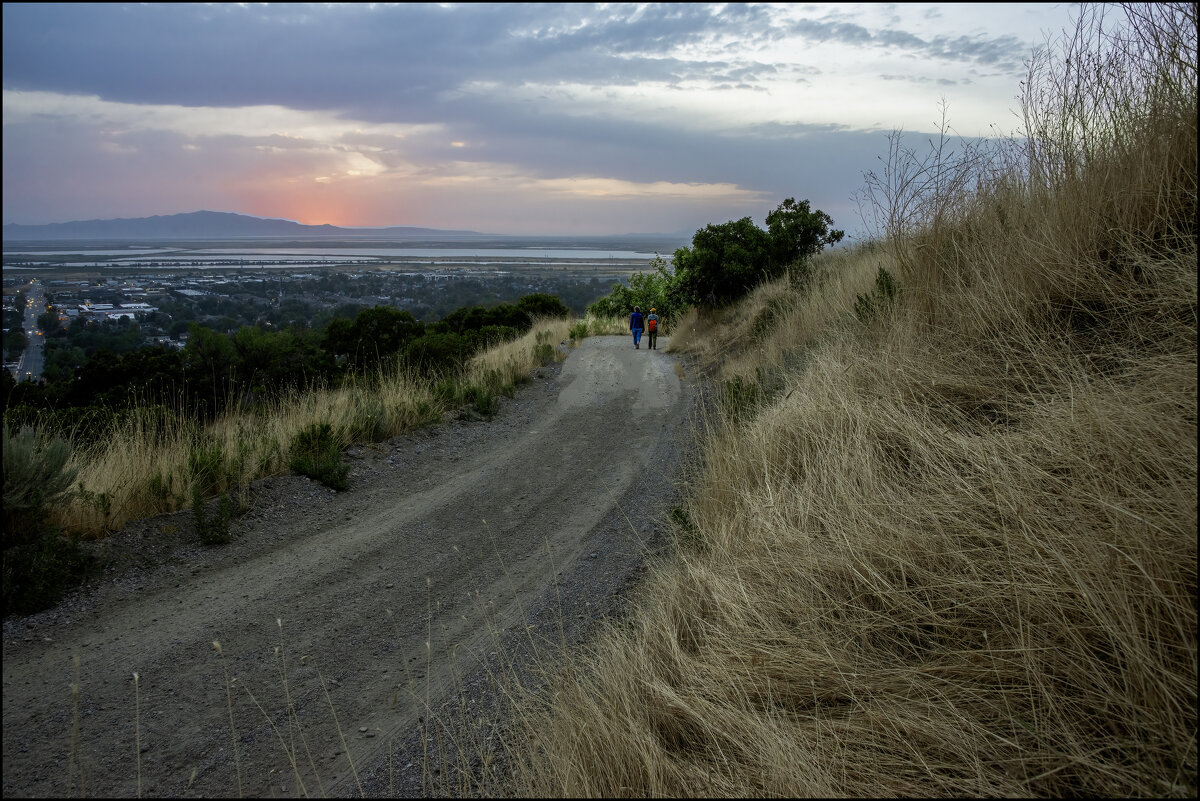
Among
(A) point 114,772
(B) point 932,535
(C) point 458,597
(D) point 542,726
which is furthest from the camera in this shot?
(C) point 458,597

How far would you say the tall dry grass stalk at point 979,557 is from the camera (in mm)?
2088

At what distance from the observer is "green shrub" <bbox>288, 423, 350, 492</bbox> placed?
21.1 feet

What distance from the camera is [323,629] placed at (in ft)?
12.5

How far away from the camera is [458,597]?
439 centimetres

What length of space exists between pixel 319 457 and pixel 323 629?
10.7 feet

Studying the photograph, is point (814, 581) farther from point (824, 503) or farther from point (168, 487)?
point (168, 487)

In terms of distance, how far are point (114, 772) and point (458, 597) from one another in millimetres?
2114

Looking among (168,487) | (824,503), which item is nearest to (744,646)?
(824,503)

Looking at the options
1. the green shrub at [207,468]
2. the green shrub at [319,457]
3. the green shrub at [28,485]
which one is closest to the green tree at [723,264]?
the green shrub at [319,457]

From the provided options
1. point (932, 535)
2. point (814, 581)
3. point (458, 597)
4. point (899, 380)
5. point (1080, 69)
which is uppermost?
point (1080, 69)

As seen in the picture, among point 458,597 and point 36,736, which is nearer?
point 36,736

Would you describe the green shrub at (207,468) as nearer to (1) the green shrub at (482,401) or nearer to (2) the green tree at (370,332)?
(1) the green shrub at (482,401)

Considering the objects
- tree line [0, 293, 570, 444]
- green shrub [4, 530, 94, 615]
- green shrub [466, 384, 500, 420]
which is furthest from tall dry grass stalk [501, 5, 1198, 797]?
tree line [0, 293, 570, 444]

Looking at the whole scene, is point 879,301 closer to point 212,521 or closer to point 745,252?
point 212,521
